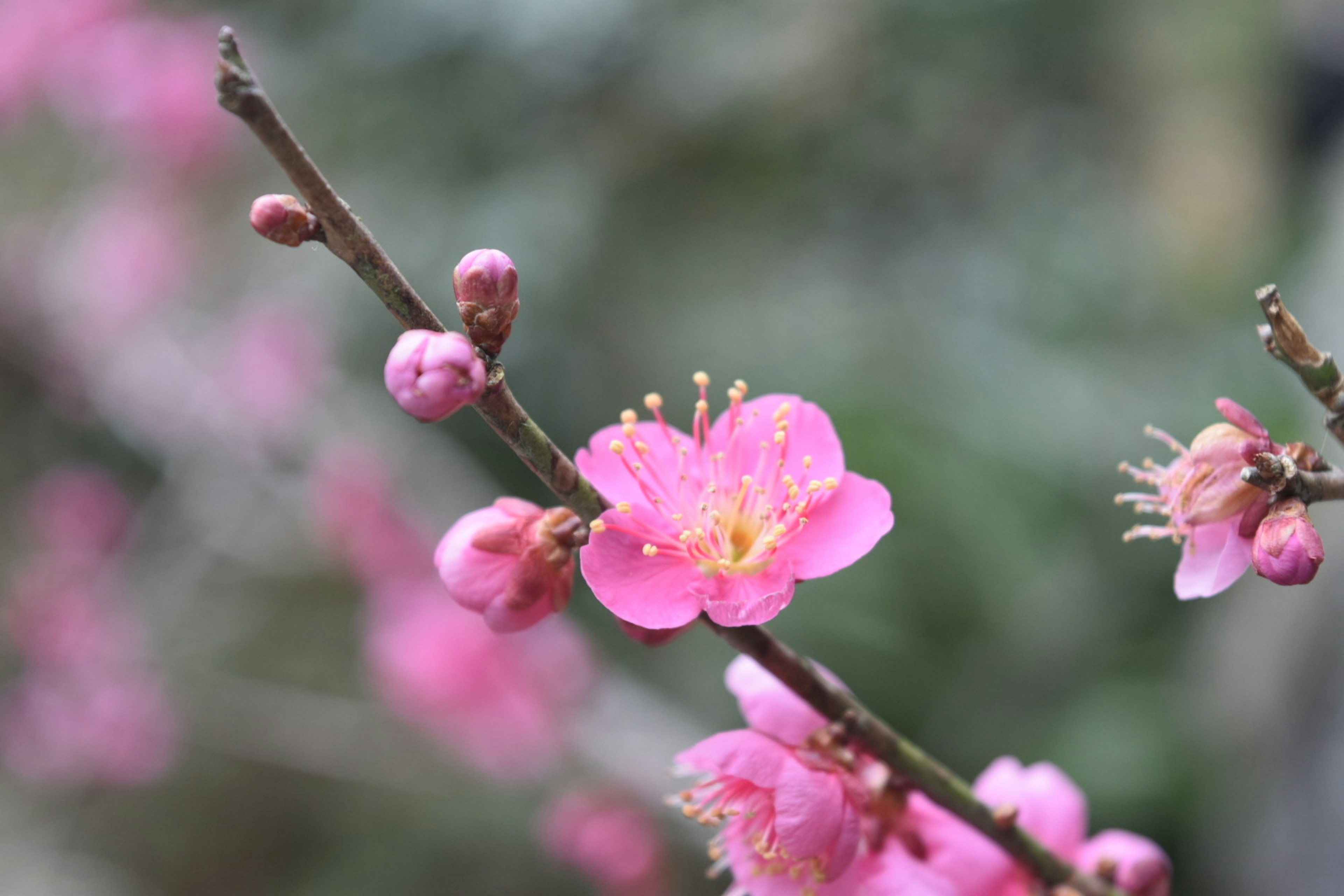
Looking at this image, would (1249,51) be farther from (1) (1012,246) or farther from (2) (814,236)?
(2) (814,236)

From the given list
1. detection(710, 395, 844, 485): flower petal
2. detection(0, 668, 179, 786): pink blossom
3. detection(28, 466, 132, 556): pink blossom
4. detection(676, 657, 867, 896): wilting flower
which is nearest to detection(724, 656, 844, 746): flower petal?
detection(676, 657, 867, 896): wilting flower

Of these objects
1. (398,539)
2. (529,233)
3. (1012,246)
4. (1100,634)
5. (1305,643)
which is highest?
(529,233)

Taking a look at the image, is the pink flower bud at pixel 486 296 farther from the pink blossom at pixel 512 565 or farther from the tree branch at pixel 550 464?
the pink blossom at pixel 512 565

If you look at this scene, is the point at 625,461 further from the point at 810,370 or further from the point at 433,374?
the point at 810,370

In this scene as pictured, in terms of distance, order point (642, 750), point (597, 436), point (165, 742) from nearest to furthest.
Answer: point (597, 436), point (642, 750), point (165, 742)

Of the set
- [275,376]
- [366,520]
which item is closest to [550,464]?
[366,520]

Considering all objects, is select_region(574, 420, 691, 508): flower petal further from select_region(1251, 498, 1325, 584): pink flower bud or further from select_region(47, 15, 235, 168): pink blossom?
select_region(47, 15, 235, 168): pink blossom

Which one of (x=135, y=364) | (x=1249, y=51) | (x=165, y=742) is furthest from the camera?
(x=1249, y=51)

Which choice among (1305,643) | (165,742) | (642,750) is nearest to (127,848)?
(165,742)
